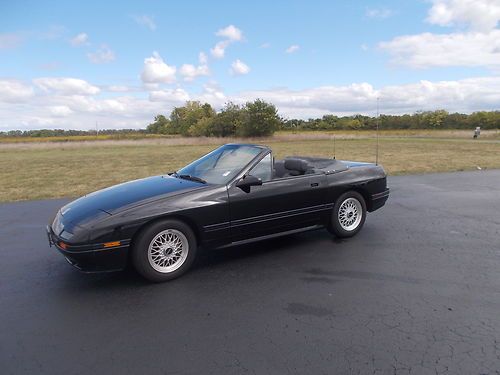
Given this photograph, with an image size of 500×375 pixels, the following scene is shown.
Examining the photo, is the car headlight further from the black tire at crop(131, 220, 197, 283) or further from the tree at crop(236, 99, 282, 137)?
the tree at crop(236, 99, 282, 137)

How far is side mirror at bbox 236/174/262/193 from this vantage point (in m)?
4.58

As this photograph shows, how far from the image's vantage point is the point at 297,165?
5281 mm

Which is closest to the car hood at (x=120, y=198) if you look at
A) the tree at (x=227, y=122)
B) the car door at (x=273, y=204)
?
the car door at (x=273, y=204)

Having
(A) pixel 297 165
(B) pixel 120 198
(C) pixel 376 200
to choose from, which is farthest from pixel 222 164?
(C) pixel 376 200

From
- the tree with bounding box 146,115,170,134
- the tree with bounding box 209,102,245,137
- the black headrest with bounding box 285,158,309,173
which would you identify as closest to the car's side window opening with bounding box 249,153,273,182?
the black headrest with bounding box 285,158,309,173

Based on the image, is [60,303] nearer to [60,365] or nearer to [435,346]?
[60,365]

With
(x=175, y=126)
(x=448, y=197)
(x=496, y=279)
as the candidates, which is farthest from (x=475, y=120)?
(x=496, y=279)

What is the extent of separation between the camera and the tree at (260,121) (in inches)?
2205

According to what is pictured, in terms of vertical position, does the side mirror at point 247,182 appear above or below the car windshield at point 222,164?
below

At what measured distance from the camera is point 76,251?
12.5ft

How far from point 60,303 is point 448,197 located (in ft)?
25.1

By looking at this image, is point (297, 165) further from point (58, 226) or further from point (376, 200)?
point (58, 226)

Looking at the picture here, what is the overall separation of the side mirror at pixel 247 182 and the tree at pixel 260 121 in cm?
5131

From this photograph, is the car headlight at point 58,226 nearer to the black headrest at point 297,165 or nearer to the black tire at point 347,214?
the black headrest at point 297,165
